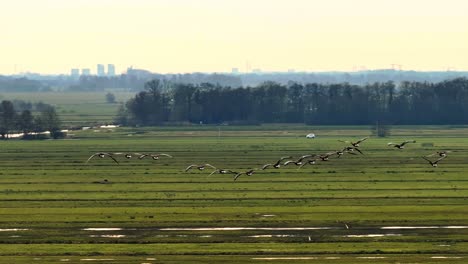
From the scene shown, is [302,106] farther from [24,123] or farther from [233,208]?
[233,208]

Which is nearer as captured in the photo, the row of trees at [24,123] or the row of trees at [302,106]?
the row of trees at [24,123]

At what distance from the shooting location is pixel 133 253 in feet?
155

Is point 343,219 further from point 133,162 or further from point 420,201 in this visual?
point 133,162

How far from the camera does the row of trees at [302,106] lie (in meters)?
149

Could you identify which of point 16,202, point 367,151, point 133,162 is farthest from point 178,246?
point 367,151

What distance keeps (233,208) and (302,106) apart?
95642 mm

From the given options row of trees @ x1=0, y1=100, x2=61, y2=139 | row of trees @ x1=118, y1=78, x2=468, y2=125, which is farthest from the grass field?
row of trees @ x1=118, y1=78, x2=468, y2=125

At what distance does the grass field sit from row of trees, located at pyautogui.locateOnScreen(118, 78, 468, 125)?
4689cm

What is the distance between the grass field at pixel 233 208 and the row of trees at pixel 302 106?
46892 millimetres

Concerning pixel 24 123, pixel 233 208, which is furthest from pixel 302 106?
pixel 233 208

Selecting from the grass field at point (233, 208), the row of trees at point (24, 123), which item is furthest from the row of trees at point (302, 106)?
the grass field at point (233, 208)

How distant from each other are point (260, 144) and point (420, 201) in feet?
147

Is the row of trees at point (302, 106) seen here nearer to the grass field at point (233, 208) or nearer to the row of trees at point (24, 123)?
the row of trees at point (24, 123)

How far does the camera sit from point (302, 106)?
509 ft
